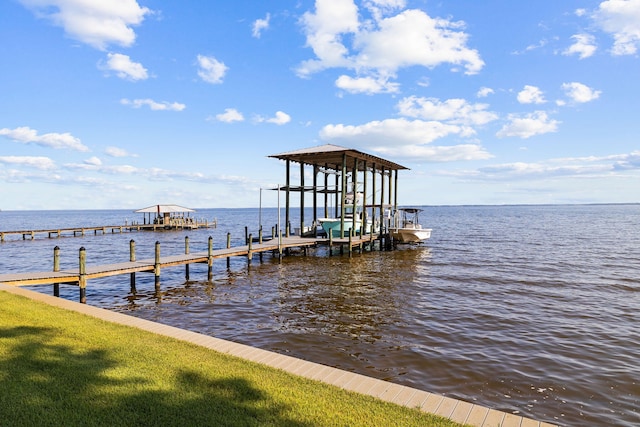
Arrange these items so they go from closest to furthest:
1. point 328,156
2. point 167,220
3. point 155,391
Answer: point 155,391, point 328,156, point 167,220

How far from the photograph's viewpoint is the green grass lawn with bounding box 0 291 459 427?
4.82 meters

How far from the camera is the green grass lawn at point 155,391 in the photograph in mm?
4820

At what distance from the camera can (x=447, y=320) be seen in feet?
43.7

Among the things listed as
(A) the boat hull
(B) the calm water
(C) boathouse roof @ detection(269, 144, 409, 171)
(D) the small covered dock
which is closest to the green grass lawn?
(B) the calm water

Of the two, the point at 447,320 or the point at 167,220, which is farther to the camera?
the point at 167,220

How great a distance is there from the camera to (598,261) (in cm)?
2853

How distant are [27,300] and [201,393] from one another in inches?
313

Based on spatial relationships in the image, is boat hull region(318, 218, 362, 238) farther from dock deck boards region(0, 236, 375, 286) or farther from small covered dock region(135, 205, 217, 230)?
small covered dock region(135, 205, 217, 230)

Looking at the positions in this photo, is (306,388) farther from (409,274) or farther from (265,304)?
(409,274)

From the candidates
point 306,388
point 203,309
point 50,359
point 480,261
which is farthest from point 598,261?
point 50,359

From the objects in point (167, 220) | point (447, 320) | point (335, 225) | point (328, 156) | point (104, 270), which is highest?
point (328, 156)

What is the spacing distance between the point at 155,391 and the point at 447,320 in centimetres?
1035

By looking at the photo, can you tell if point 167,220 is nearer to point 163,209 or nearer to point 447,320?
point 163,209

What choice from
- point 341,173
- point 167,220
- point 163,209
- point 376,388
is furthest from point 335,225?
point 167,220
